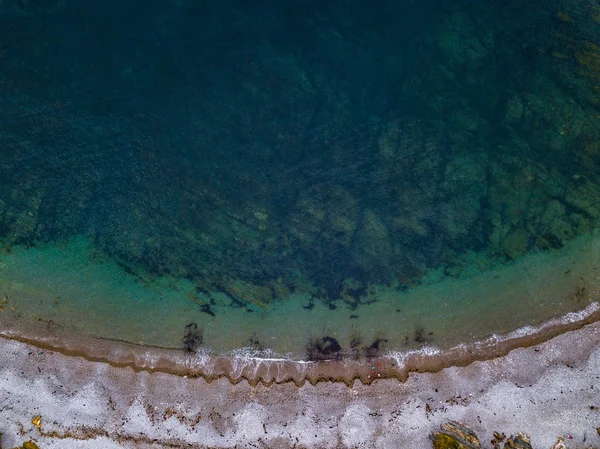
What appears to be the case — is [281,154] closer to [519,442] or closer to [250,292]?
[250,292]

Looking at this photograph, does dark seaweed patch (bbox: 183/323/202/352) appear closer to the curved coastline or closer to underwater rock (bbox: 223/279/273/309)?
the curved coastline

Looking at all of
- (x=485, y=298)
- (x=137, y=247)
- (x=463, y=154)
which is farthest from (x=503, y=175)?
(x=137, y=247)

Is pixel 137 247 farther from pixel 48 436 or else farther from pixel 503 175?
pixel 503 175

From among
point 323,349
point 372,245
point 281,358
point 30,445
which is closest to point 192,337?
point 281,358

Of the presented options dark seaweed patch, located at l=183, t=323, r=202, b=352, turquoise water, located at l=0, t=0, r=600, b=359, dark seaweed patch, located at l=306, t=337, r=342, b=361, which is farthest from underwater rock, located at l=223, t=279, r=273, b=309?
dark seaweed patch, located at l=306, t=337, r=342, b=361

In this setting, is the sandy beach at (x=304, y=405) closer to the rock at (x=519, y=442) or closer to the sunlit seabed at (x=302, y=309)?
the rock at (x=519, y=442)

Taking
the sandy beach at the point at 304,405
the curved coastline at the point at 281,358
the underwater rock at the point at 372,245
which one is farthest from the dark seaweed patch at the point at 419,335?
the underwater rock at the point at 372,245
